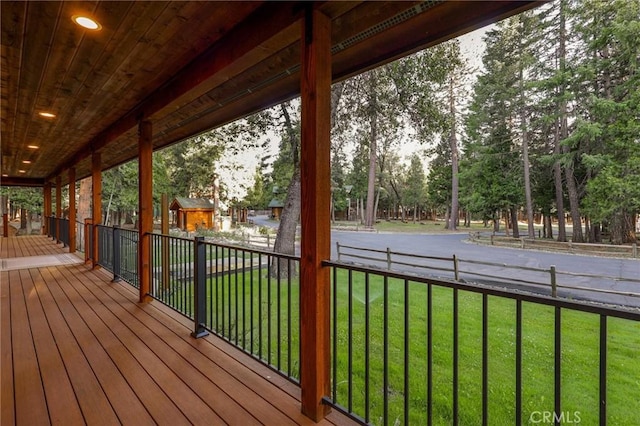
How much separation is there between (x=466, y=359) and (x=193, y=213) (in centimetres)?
2159

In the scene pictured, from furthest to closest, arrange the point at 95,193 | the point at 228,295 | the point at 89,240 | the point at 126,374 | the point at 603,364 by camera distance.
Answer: the point at 89,240 < the point at 95,193 < the point at 228,295 < the point at 126,374 < the point at 603,364

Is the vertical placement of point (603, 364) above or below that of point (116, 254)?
above

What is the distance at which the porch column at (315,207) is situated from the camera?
1.74 m

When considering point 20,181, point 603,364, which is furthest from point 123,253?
point 20,181

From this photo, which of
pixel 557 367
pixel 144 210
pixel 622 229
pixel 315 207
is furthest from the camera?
pixel 622 229

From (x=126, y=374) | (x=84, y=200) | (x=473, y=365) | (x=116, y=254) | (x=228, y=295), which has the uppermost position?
(x=84, y=200)

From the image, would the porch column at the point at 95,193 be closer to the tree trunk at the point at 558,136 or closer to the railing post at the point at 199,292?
the railing post at the point at 199,292

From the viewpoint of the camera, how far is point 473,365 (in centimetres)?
404

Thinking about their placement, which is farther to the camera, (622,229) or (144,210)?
(622,229)

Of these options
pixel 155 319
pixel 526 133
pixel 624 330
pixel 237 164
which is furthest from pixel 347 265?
pixel 237 164

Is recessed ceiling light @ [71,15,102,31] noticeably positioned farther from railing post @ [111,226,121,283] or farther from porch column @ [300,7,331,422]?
railing post @ [111,226,121,283]

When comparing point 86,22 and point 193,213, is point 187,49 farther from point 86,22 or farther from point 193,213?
point 193,213

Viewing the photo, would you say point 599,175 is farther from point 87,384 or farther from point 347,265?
point 87,384

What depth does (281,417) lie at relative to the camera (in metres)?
1.75
